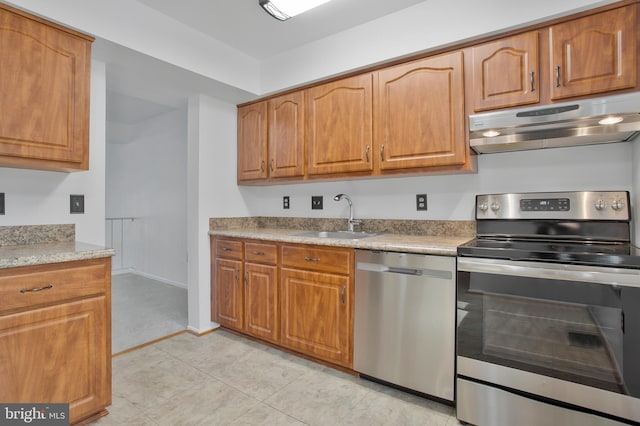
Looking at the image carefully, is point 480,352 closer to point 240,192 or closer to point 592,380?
point 592,380

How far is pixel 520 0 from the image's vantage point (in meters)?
1.79

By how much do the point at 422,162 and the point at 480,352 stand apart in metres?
1.17

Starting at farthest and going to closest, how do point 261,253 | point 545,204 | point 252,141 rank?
point 252,141 < point 261,253 < point 545,204

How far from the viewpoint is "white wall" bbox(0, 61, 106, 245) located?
75.2 inches

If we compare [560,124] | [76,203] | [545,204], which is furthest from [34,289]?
[545,204]

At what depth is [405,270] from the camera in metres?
1.88

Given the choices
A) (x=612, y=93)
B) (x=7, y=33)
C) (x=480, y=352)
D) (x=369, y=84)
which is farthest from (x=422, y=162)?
(x=7, y=33)

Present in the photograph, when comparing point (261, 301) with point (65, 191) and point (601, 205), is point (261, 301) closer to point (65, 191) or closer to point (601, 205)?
point (65, 191)

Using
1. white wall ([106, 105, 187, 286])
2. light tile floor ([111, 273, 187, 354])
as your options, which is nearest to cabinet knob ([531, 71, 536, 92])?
light tile floor ([111, 273, 187, 354])

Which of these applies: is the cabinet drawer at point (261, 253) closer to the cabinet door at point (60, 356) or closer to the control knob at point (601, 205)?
the cabinet door at point (60, 356)

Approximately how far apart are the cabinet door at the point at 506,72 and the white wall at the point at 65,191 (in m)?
2.48

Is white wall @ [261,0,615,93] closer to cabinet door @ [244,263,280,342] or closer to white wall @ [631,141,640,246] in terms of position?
white wall @ [631,141,640,246]

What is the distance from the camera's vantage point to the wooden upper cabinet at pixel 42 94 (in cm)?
164

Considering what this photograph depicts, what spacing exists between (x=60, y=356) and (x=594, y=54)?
3.03 meters
